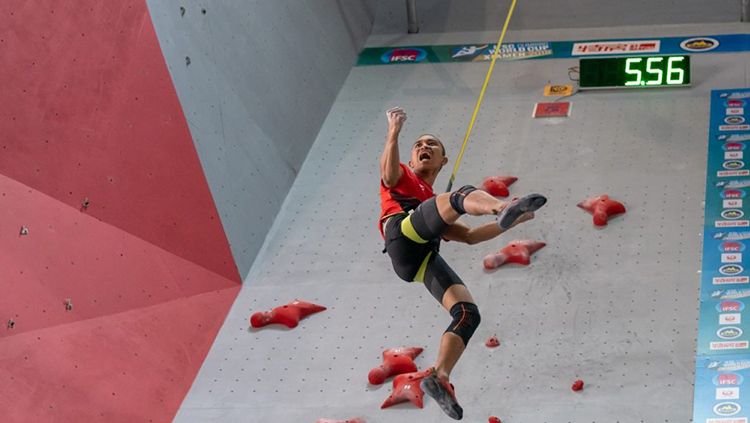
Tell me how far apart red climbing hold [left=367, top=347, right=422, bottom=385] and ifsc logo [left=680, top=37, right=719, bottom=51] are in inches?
143

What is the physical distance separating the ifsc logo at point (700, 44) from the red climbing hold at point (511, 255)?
8.55 feet

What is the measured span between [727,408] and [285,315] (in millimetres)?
2458

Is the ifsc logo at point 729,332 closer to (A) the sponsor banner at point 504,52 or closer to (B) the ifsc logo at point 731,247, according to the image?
(B) the ifsc logo at point 731,247

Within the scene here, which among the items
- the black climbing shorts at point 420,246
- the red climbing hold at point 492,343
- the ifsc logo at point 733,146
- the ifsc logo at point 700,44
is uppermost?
the ifsc logo at point 700,44

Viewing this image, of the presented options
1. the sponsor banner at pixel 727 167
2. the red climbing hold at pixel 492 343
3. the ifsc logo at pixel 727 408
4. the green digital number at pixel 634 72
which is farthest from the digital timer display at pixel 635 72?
the ifsc logo at pixel 727 408

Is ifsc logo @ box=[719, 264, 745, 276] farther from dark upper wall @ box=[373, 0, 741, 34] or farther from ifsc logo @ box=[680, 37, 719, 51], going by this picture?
dark upper wall @ box=[373, 0, 741, 34]

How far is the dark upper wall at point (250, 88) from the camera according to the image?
7637mm

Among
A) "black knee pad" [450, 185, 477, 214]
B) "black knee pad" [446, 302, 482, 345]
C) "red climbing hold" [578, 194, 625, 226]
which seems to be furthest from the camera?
"red climbing hold" [578, 194, 625, 226]

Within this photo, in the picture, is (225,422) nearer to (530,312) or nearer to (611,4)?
(530,312)

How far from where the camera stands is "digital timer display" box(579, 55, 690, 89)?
8.89 m

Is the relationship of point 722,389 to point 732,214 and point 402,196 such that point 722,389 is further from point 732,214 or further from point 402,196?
point 402,196

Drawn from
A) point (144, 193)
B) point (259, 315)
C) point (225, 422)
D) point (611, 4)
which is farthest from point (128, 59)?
point (611, 4)

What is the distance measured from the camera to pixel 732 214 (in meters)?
7.67

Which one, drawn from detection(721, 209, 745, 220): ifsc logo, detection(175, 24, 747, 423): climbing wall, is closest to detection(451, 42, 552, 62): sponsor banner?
detection(175, 24, 747, 423): climbing wall
